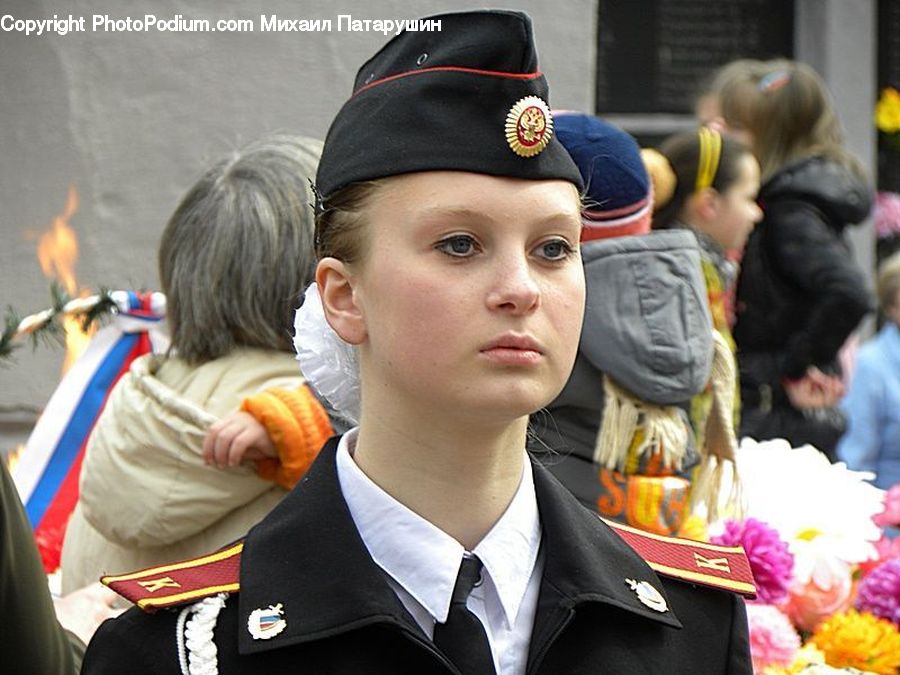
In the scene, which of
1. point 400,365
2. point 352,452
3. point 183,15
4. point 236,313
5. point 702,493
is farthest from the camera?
point 183,15

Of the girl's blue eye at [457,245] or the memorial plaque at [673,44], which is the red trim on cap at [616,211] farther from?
the memorial plaque at [673,44]

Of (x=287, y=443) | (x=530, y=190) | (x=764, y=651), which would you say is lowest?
(x=764, y=651)

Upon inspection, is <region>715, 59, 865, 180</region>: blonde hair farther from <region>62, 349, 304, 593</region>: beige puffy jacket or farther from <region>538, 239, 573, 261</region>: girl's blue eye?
<region>538, 239, 573, 261</region>: girl's blue eye

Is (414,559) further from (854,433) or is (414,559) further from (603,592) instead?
(854,433)

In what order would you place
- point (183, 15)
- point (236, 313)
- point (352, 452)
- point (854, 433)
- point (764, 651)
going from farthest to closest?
1. point (854, 433)
2. point (183, 15)
3. point (236, 313)
4. point (764, 651)
5. point (352, 452)

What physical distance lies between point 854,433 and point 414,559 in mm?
4540

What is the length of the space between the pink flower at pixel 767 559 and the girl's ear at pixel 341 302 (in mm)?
1029

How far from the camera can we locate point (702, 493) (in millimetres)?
2986

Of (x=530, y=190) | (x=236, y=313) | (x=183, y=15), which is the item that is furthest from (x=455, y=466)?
(x=183, y=15)

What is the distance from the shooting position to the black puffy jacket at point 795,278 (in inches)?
185

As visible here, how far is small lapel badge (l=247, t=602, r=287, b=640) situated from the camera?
1672 millimetres

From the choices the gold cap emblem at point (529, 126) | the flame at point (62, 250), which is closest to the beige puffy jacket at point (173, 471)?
the gold cap emblem at point (529, 126)

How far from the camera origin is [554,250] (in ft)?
5.67

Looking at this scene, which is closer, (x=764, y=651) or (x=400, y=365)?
(x=400, y=365)
